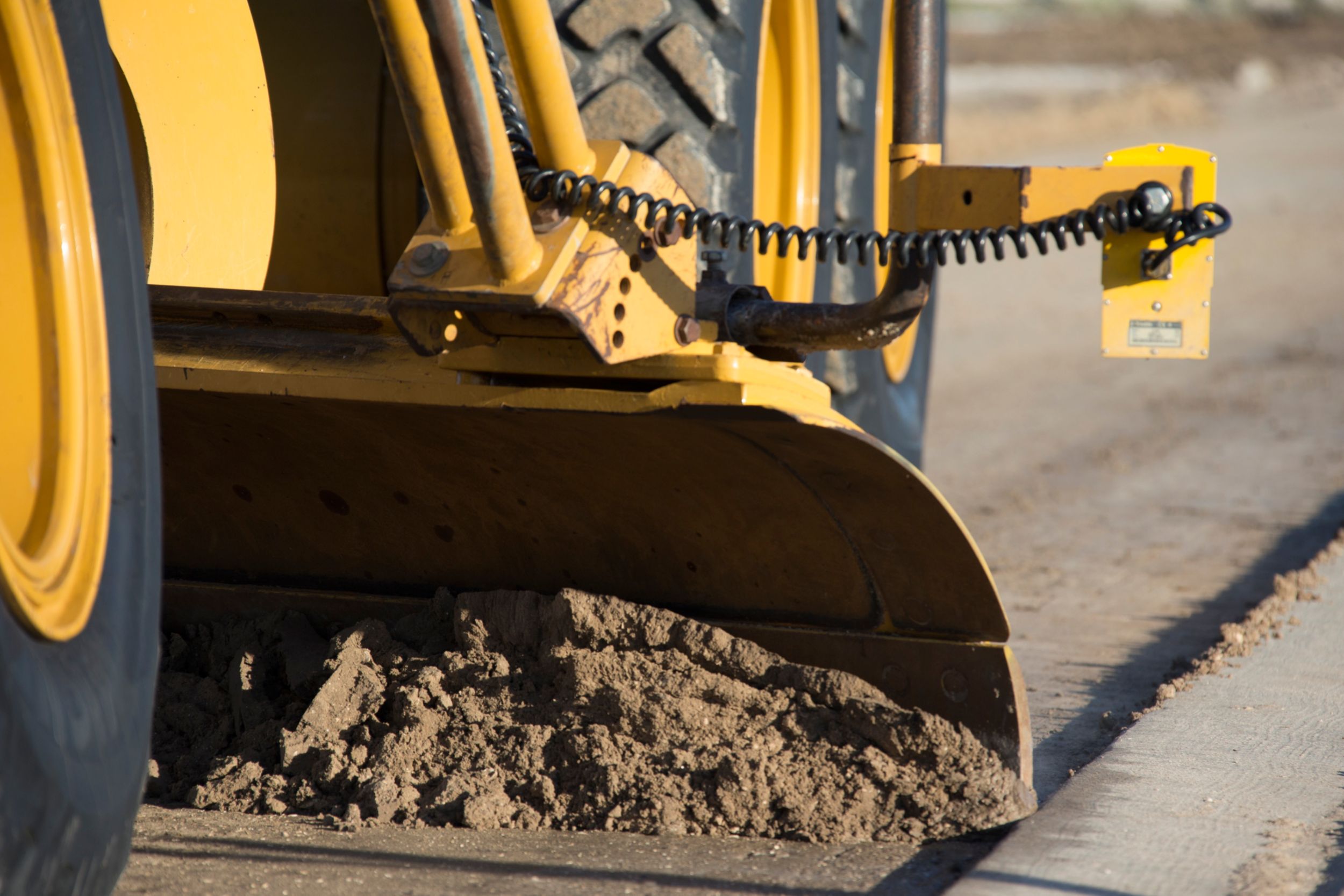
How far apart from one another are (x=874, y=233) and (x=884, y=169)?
1.77 metres

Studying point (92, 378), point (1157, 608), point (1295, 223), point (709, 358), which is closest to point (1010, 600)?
point (1157, 608)

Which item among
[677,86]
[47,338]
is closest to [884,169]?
[677,86]

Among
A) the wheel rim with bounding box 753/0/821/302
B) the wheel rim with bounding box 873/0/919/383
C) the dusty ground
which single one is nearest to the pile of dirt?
the dusty ground

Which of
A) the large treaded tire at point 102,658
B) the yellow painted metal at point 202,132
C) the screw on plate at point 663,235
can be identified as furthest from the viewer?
the yellow painted metal at point 202,132

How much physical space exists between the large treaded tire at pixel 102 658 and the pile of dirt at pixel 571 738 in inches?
24.4

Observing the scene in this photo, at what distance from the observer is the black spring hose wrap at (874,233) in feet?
5.72

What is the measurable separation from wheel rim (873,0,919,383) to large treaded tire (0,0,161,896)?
2.15 m

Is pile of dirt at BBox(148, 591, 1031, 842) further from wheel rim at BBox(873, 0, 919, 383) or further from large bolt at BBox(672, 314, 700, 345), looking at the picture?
wheel rim at BBox(873, 0, 919, 383)

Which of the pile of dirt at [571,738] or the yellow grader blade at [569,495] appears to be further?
the pile of dirt at [571,738]

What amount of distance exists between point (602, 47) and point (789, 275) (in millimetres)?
762

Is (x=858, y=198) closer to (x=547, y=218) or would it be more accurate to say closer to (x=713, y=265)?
(x=713, y=265)

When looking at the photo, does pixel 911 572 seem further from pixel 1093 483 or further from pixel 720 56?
pixel 1093 483

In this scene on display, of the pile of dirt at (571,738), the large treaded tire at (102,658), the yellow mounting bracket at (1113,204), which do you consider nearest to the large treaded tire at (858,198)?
the pile of dirt at (571,738)

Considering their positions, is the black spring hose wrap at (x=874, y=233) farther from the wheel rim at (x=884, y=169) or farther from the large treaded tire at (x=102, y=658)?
the wheel rim at (x=884, y=169)
